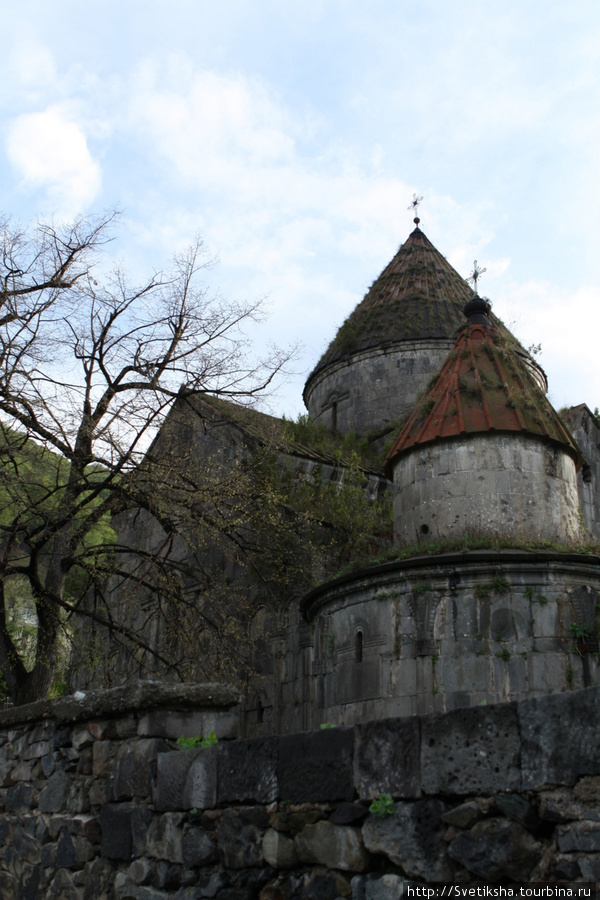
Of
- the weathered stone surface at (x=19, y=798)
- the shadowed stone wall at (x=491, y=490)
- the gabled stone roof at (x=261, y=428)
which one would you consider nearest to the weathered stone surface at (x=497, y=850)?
the weathered stone surface at (x=19, y=798)

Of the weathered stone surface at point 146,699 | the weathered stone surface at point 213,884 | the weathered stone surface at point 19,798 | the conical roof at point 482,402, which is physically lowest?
the weathered stone surface at point 213,884

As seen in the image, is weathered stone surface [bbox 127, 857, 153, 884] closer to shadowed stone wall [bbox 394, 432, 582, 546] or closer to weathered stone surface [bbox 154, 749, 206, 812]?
weathered stone surface [bbox 154, 749, 206, 812]

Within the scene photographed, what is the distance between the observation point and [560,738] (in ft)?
8.97

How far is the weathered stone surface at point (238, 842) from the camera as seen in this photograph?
142 inches

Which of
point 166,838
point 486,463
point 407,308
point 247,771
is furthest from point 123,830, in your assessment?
point 407,308

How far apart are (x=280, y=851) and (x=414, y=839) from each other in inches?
30.3

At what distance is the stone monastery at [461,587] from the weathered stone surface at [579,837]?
474 centimetres

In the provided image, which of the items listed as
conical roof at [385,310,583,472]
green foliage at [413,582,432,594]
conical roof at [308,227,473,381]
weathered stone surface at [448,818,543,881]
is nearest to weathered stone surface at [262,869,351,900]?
weathered stone surface at [448,818,543,881]

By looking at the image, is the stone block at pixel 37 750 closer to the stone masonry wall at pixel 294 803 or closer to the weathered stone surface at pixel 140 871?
the stone masonry wall at pixel 294 803

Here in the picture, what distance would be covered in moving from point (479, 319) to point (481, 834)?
27.9ft

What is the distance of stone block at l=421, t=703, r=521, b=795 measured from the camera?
2.85 m

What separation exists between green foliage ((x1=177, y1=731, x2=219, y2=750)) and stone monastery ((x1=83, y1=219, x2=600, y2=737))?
352cm

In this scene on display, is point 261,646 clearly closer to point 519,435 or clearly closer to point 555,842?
point 519,435

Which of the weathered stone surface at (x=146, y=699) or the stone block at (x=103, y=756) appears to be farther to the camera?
the stone block at (x=103, y=756)
